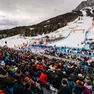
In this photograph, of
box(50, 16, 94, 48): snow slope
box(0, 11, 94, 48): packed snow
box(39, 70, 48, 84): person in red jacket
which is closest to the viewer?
box(39, 70, 48, 84): person in red jacket

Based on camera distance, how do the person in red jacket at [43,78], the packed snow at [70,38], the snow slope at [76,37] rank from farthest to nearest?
the packed snow at [70,38]
the snow slope at [76,37]
the person in red jacket at [43,78]

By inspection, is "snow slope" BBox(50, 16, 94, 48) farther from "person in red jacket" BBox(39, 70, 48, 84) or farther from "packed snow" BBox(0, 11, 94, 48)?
"person in red jacket" BBox(39, 70, 48, 84)

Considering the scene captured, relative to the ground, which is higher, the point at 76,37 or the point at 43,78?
the point at 43,78

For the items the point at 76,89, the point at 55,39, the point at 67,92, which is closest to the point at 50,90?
the point at 76,89

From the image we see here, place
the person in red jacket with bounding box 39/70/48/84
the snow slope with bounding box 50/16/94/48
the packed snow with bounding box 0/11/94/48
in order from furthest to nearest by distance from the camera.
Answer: the packed snow with bounding box 0/11/94/48 < the snow slope with bounding box 50/16/94/48 < the person in red jacket with bounding box 39/70/48/84

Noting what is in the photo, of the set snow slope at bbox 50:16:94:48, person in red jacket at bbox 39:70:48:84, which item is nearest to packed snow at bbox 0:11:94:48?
snow slope at bbox 50:16:94:48

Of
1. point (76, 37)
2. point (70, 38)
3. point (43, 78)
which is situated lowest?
point (70, 38)

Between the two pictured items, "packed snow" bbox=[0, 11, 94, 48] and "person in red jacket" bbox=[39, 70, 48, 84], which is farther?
"packed snow" bbox=[0, 11, 94, 48]

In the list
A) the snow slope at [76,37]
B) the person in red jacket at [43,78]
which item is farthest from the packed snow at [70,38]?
the person in red jacket at [43,78]

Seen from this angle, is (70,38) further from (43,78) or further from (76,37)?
(43,78)

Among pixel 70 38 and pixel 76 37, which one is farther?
pixel 76 37

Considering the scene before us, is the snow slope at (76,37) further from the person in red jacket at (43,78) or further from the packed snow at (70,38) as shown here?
the person in red jacket at (43,78)

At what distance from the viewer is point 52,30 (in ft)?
415

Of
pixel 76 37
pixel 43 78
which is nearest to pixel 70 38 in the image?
pixel 76 37
